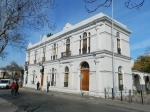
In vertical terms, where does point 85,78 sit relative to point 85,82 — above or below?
above

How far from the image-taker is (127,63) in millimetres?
25016

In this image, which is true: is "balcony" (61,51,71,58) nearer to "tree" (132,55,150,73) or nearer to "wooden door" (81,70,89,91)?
"wooden door" (81,70,89,91)

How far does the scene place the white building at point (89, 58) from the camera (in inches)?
837

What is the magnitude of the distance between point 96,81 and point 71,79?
197 inches

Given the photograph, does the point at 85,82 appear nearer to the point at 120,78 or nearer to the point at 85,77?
the point at 85,77

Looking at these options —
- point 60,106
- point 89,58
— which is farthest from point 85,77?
point 60,106

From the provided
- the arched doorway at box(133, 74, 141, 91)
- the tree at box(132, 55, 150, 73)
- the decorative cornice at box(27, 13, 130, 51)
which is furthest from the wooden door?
the arched doorway at box(133, 74, 141, 91)

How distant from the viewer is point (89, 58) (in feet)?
74.3

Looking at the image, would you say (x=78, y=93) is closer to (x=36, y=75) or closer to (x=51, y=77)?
(x=51, y=77)

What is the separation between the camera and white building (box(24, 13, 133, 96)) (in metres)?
21.3

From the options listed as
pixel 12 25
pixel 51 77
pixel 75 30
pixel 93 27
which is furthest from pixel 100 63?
pixel 12 25

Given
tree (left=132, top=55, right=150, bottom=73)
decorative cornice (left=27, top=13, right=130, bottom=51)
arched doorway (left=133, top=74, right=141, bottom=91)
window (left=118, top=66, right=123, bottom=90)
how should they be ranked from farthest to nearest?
arched doorway (left=133, top=74, right=141, bottom=91) → tree (left=132, top=55, right=150, bottom=73) → window (left=118, top=66, right=123, bottom=90) → decorative cornice (left=27, top=13, right=130, bottom=51)

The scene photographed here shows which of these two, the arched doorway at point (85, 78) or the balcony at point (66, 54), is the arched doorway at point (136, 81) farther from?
the balcony at point (66, 54)

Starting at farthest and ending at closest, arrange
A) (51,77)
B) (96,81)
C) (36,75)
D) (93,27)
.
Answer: (36,75)
(51,77)
(93,27)
(96,81)
